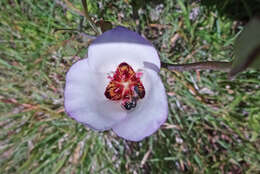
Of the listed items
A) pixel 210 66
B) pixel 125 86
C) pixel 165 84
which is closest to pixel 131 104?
pixel 125 86

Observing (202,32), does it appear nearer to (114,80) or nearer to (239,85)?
(239,85)

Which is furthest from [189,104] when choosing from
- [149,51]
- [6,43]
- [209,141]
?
[6,43]

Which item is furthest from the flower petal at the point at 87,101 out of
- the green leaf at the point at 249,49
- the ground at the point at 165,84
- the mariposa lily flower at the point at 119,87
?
the ground at the point at 165,84

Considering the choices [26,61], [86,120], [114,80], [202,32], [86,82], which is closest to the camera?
[86,120]

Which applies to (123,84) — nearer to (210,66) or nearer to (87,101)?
(87,101)

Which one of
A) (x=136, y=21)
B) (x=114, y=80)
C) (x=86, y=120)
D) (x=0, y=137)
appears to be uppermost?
(x=136, y=21)

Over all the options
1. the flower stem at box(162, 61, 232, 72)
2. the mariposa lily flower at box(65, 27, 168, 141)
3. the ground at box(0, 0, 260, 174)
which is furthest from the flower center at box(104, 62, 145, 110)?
the ground at box(0, 0, 260, 174)

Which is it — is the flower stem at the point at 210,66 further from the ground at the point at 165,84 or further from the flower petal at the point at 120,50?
the ground at the point at 165,84
